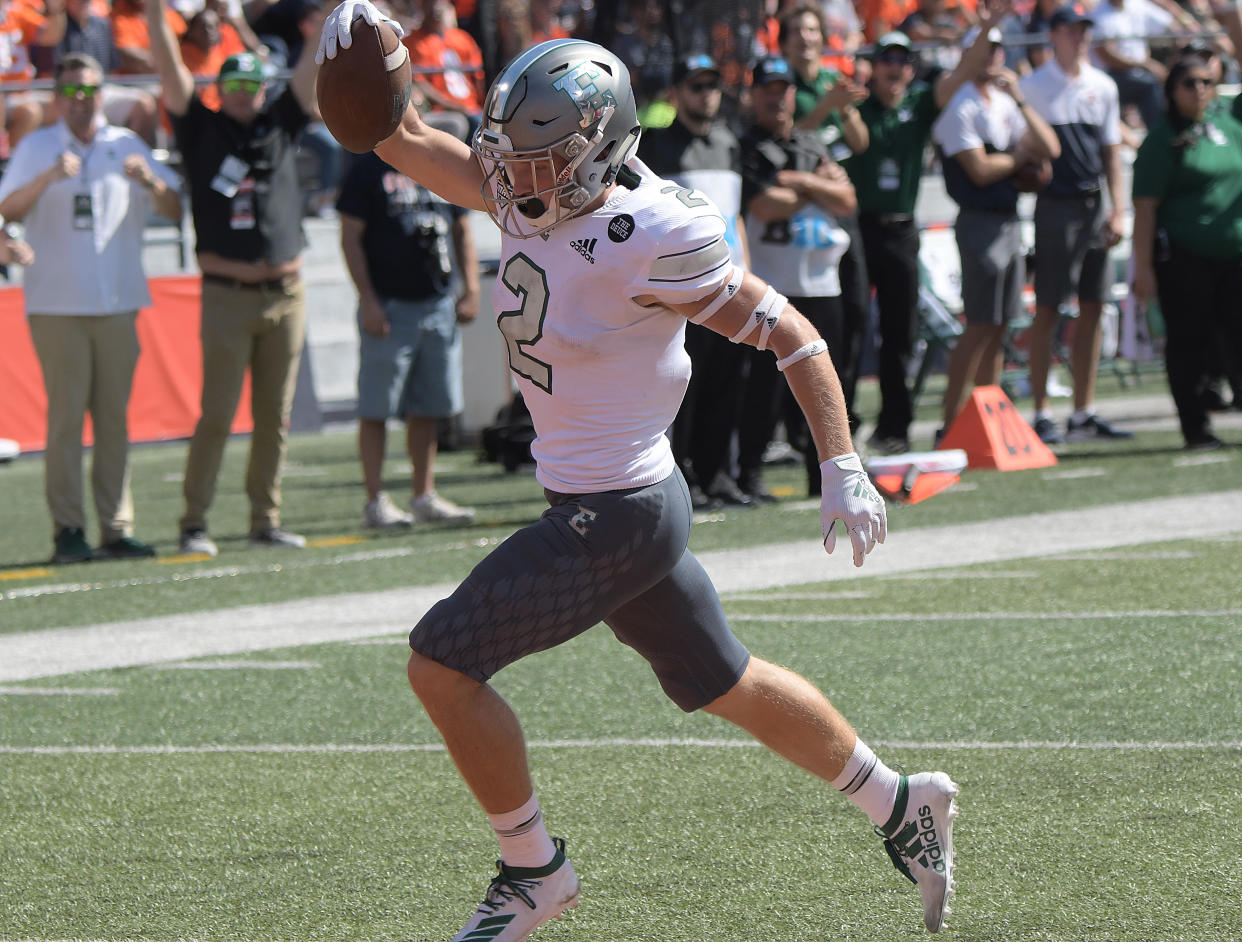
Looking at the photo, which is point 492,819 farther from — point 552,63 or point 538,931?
point 552,63

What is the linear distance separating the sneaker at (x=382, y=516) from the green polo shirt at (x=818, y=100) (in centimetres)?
314

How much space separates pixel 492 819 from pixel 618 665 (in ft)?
9.17

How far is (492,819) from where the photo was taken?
3.86 m

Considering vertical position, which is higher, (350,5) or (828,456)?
(350,5)

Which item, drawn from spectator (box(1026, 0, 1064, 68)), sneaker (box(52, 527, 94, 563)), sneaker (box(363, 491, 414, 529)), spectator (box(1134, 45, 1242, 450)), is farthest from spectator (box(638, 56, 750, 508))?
spectator (box(1026, 0, 1064, 68))

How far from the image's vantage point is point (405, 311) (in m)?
9.98

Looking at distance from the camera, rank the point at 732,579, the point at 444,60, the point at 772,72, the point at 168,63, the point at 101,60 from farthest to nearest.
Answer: the point at 444,60 < the point at 101,60 < the point at 772,72 < the point at 168,63 < the point at 732,579

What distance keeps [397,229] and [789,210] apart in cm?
201

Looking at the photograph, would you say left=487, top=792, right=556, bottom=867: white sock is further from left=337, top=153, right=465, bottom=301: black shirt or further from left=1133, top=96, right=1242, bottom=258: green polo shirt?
left=1133, top=96, right=1242, bottom=258: green polo shirt

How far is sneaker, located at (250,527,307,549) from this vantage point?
975cm

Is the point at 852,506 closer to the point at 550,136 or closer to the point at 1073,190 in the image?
the point at 550,136

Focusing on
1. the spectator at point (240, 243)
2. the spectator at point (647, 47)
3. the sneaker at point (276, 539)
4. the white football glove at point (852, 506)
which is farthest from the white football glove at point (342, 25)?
the spectator at point (647, 47)

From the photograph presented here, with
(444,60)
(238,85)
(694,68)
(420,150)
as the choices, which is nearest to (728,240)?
(694,68)

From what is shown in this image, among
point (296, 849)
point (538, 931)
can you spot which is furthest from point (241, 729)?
point (538, 931)
